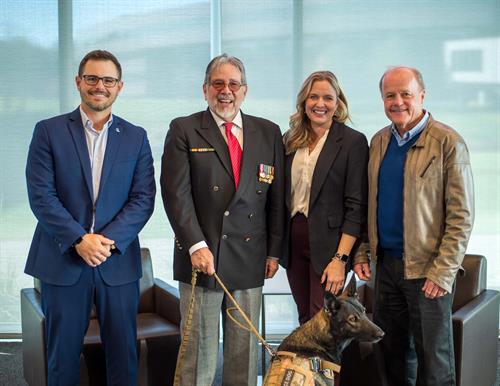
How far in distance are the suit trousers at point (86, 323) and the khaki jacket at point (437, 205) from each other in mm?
1289

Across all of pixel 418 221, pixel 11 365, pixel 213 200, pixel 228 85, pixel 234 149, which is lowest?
pixel 11 365

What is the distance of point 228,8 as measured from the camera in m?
5.05

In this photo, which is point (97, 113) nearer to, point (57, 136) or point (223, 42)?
point (57, 136)

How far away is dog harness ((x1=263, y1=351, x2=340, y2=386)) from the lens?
7.71 feet

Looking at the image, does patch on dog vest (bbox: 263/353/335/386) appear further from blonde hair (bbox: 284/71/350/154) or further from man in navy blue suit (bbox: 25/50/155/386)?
blonde hair (bbox: 284/71/350/154)

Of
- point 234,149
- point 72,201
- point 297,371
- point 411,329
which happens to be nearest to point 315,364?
point 297,371

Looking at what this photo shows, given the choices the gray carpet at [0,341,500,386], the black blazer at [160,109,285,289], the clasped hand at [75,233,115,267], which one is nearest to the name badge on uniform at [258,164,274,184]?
the black blazer at [160,109,285,289]

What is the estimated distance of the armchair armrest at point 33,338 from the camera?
3449mm

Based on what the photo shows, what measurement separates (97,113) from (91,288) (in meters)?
0.78

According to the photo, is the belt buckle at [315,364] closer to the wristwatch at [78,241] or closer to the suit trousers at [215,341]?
the suit trousers at [215,341]

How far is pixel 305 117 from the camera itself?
123 inches

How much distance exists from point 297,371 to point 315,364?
0.12 metres

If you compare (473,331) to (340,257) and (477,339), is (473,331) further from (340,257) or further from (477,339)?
(340,257)

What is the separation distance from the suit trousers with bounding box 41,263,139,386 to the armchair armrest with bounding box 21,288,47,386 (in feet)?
1.58
